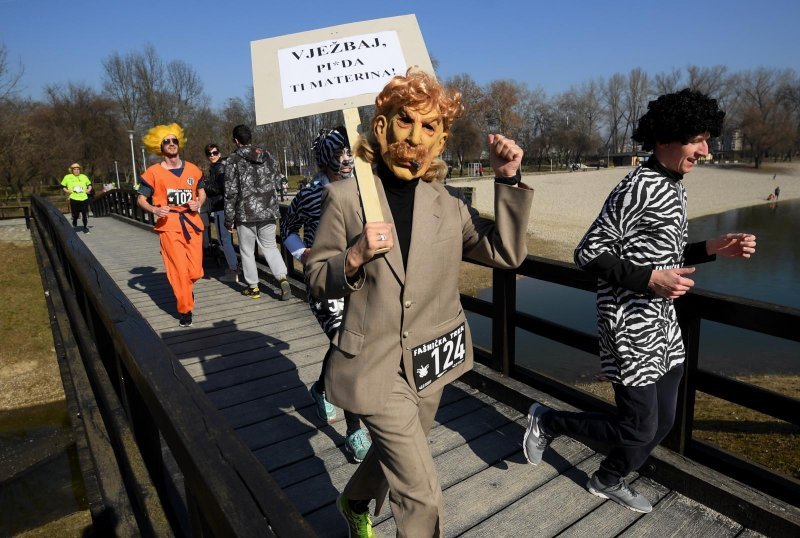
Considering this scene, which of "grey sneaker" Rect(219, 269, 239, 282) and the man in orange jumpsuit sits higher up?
the man in orange jumpsuit

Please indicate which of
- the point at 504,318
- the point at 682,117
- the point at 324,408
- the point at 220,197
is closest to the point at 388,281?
the point at 682,117

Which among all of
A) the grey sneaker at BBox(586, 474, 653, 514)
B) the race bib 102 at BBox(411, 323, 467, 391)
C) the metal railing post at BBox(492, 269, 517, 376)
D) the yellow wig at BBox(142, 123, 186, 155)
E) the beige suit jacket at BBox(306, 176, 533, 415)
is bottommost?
the grey sneaker at BBox(586, 474, 653, 514)

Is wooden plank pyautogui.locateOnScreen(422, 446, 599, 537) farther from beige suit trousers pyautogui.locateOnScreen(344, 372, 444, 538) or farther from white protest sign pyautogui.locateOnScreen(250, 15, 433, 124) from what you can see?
white protest sign pyautogui.locateOnScreen(250, 15, 433, 124)

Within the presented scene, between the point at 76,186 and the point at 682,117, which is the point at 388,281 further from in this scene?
the point at 76,186

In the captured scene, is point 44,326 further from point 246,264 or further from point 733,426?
point 733,426

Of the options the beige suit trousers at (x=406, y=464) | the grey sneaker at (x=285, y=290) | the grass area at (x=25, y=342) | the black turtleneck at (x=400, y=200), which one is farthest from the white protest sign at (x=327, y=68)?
the grass area at (x=25, y=342)

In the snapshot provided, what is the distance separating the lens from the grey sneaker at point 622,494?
102 inches

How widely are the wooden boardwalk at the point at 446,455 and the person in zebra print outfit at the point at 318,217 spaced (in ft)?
0.44

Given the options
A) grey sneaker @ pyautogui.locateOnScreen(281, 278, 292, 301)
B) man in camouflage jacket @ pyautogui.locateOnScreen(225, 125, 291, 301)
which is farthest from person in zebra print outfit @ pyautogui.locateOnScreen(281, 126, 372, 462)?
grey sneaker @ pyautogui.locateOnScreen(281, 278, 292, 301)

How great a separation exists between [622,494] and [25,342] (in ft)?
39.7

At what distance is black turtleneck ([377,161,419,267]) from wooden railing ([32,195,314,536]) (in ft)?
2.69

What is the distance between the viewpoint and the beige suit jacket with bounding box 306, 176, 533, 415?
1899mm

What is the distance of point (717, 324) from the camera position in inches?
500

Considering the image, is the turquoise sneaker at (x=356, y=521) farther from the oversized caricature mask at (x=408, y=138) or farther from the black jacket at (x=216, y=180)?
the black jacket at (x=216, y=180)
